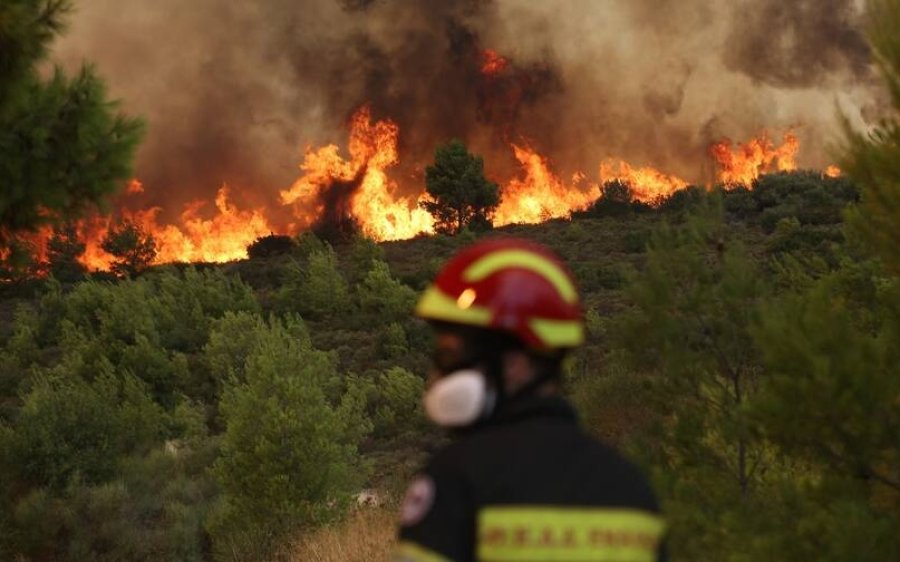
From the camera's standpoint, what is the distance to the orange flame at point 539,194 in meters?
91.4

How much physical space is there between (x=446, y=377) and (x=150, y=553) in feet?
48.7

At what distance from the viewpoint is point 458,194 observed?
6456cm

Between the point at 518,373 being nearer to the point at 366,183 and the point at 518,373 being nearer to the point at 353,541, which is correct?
the point at 353,541

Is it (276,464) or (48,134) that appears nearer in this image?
(48,134)

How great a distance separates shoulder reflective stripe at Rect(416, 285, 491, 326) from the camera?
72.0 inches

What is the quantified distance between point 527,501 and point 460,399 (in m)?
0.21

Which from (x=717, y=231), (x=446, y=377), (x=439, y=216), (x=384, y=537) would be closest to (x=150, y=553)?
(x=384, y=537)

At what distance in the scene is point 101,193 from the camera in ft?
31.2

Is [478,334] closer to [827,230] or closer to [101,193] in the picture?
[101,193]

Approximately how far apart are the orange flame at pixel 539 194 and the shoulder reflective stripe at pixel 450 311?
287ft

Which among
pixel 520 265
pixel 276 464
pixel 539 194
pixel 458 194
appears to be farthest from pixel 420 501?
pixel 539 194

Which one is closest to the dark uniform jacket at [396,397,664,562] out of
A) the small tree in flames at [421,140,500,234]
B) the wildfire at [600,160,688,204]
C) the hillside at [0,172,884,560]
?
the hillside at [0,172,884,560]

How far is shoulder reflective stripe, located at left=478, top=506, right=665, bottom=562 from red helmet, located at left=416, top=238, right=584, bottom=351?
0.30 metres

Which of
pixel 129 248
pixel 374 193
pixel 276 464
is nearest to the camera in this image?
pixel 276 464
